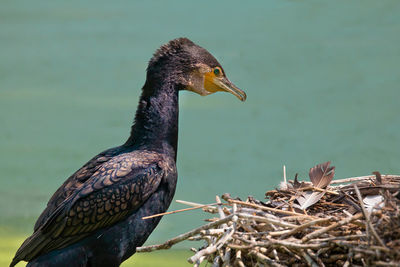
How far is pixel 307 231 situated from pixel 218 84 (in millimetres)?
991

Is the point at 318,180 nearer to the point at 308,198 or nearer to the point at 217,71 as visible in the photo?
the point at 308,198

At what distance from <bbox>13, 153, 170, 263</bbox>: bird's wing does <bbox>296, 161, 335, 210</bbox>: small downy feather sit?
603 mm

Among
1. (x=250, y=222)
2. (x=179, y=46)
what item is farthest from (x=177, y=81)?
(x=250, y=222)

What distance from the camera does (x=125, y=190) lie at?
2299 millimetres

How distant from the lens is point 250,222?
70.9 inches

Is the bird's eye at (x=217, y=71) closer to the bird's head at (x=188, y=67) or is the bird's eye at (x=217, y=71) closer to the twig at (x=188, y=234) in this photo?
the bird's head at (x=188, y=67)

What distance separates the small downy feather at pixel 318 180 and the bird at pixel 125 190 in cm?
60

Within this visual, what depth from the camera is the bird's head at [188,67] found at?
8.20ft

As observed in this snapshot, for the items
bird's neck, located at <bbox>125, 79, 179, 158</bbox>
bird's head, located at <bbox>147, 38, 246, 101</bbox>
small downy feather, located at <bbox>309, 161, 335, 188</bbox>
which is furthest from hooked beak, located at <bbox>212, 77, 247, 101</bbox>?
small downy feather, located at <bbox>309, 161, 335, 188</bbox>

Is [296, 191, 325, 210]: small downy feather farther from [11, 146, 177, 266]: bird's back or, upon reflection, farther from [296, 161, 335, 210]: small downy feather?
[11, 146, 177, 266]: bird's back

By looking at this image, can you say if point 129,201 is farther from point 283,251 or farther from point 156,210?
point 283,251

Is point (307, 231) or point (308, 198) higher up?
point (308, 198)

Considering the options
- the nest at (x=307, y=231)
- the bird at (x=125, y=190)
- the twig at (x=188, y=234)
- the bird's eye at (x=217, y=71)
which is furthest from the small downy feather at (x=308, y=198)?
the bird's eye at (x=217, y=71)

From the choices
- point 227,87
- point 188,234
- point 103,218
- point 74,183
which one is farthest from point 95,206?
point 227,87
